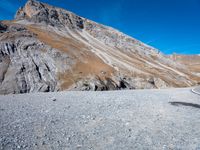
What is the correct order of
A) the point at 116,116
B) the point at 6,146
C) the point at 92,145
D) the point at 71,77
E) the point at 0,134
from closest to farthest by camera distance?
the point at 6,146, the point at 92,145, the point at 0,134, the point at 116,116, the point at 71,77

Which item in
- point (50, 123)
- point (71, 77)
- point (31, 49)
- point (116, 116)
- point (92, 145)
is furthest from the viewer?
point (31, 49)

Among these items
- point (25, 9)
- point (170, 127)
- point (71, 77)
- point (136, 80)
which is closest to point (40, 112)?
point (170, 127)

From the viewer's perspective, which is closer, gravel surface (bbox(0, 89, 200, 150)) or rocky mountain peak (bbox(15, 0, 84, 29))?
gravel surface (bbox(0, 89, 200, 150))

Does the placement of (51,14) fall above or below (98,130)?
above

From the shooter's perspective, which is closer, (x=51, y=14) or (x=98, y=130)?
(x=98, y=130)

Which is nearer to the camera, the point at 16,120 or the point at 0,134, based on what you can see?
the point at 0,134

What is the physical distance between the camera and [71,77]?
35.6 m

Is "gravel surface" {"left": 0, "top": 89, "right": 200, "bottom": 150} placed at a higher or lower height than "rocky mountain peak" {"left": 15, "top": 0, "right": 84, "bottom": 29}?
lower

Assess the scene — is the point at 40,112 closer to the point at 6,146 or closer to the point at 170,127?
the point at 6,146

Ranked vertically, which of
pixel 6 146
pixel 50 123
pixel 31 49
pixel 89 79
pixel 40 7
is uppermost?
pixel 40 7

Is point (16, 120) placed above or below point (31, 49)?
below

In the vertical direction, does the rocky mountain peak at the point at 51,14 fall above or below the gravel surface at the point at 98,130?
above

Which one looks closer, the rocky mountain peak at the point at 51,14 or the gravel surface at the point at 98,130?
the gravel surface at the point at 98,130

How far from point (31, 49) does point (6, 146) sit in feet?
127
